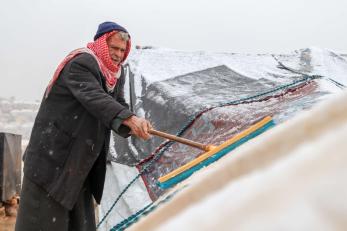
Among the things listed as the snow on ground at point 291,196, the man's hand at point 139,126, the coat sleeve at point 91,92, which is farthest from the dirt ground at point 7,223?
the snow on ground at point 291,196

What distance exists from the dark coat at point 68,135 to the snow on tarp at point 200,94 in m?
0.70

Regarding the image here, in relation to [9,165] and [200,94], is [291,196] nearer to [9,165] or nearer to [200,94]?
[200,94]

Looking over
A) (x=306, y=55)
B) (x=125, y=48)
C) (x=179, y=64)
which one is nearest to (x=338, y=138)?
(x=125, y=48)

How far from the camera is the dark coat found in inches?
84.4

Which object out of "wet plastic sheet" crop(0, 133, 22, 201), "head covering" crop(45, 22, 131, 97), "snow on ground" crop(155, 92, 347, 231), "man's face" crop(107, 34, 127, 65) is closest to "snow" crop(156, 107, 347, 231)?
"snow on ground" crop(155, 92, 347, 231)

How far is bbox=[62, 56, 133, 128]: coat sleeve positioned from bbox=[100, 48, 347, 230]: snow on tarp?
0.76 meters

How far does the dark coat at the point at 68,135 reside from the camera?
7.04 feet

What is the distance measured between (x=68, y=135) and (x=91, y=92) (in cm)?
26

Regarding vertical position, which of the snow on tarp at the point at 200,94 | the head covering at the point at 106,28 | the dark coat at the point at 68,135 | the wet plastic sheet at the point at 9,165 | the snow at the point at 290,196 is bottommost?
the wet plastic sheet at the point at 9,165

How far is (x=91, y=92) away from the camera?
210 cm

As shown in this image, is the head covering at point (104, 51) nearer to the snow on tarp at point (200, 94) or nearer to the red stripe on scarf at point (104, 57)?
the red stripe on scarf at point (104, 57)

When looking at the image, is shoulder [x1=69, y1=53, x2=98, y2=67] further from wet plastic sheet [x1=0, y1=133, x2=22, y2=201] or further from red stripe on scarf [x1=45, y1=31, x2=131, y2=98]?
wet plastic sheet [x1=0, y1=133, x2=22, y2=201]

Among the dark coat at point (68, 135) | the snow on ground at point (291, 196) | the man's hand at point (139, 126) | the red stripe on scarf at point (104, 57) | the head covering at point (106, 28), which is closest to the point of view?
the snow on ground at point (291, 196)

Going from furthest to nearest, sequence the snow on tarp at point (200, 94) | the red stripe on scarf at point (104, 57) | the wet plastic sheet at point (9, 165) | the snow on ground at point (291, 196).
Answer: the wet plastic sheet at point (9, 165) < the snow on tarp at point (200, 94) < the red stripe on scarf at point (104, 57) < the snow on ground at point (291, 196)
